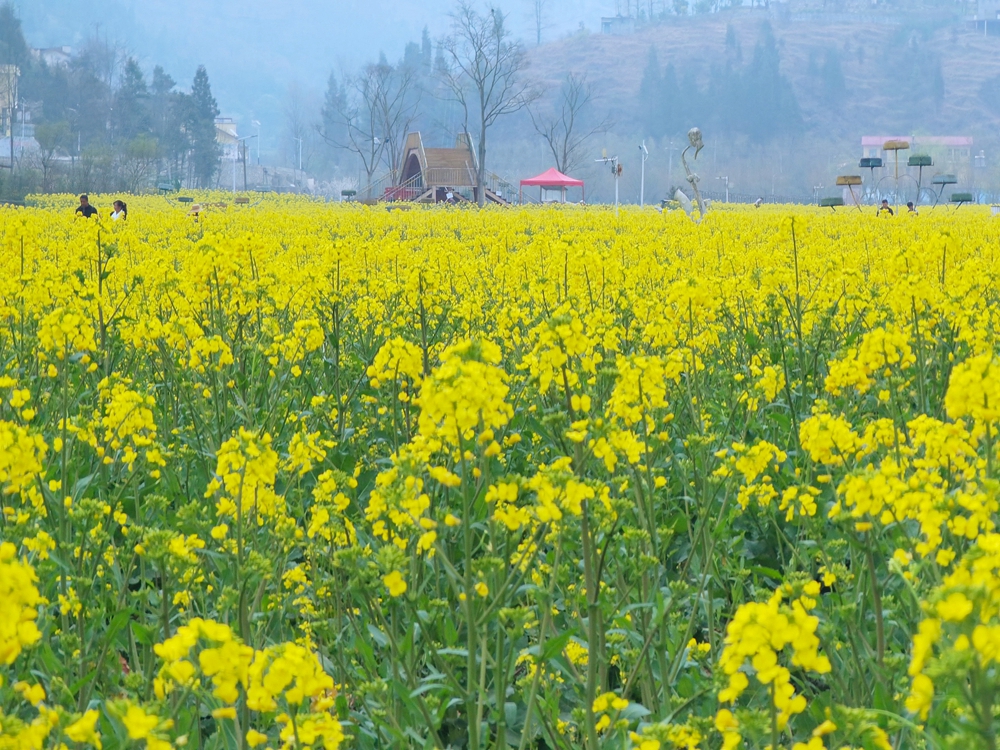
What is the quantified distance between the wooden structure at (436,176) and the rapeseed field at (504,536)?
40460 millimetres

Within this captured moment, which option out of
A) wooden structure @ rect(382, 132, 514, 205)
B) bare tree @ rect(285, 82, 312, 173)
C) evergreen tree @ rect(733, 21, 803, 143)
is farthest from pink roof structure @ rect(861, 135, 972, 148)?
wooden structure @ rect(382, 132, 514, 205)

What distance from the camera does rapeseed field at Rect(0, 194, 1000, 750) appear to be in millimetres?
1776

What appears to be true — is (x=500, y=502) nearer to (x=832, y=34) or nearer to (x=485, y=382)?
(x=485, y=382)

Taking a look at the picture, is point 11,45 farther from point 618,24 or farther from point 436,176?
point 618,24

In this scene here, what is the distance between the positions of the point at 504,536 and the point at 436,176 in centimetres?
4706

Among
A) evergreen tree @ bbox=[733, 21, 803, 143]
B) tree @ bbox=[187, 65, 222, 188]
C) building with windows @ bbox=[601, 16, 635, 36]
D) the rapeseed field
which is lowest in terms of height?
the rapeseed field

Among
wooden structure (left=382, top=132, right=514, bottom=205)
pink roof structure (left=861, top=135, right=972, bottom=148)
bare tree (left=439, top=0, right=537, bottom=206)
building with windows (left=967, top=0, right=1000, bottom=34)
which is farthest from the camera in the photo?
building with windows (left=967, top=0, right=1000, bottom=34)

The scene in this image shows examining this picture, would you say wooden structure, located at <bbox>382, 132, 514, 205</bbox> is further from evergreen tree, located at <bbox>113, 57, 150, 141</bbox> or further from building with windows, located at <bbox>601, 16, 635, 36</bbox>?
building with windows, located at <bbox>601, 16, 635, 36</bbox>

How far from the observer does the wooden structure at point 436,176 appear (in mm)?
47500

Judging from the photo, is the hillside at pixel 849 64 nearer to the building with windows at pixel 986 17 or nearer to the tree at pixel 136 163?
the building with windows at pixel 986 17

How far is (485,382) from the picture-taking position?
2043 mm

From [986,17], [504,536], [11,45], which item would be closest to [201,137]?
[11,45]

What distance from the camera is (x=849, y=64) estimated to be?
137000 mm

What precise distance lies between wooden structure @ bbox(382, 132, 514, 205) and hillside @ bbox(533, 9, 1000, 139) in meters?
71.2
